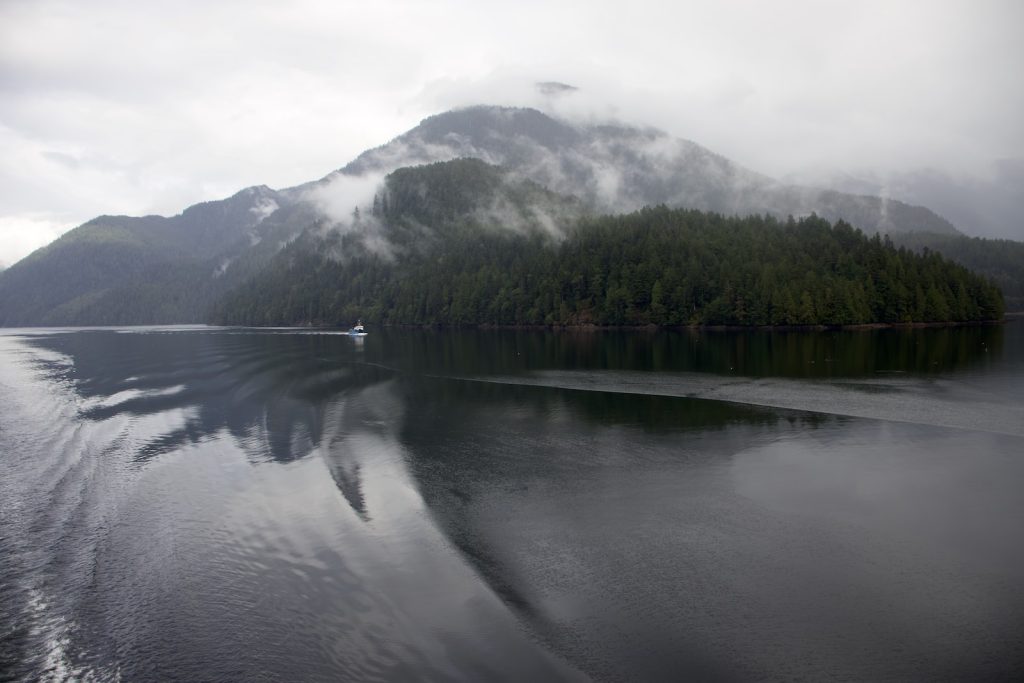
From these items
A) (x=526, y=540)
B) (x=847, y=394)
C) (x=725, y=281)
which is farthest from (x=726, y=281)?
(x=526, y=540)

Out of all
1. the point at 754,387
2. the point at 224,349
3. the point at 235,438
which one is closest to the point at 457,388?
the point at 235,438

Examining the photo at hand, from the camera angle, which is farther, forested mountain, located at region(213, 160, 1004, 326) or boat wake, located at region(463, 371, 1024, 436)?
forested mountain, located at region(213, 160, 1004, 326)

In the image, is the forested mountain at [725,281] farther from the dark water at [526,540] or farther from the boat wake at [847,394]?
the dark water at [526,540]

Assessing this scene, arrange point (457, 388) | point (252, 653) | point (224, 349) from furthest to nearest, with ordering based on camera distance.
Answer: point (224, 349), point (457, 388), point (252, 653)

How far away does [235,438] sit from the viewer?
4084 cm

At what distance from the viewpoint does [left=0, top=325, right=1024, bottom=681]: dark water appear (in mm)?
14828

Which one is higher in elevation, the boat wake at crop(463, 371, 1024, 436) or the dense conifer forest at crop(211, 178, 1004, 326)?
the dense conifer forest at crop(211, 178, 1004, 326)

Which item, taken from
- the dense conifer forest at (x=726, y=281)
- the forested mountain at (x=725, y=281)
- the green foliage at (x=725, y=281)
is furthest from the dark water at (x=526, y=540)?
the green foliage at (x=725, y=281)

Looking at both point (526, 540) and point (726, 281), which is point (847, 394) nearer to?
point (526, 540)

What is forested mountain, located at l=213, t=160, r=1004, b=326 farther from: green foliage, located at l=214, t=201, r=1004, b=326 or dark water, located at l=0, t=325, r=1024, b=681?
dark water, located at l=0, t=325, r=1024, b=681

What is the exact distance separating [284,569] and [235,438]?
77.5ft

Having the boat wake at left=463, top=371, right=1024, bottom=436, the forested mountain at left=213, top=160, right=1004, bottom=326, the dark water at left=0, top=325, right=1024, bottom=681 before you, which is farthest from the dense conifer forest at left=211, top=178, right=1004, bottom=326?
the dark water at left=0, top=325, right=1024, bottom=681

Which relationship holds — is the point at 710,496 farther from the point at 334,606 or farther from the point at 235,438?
the point at 235,438

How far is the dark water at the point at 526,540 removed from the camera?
1483cm
